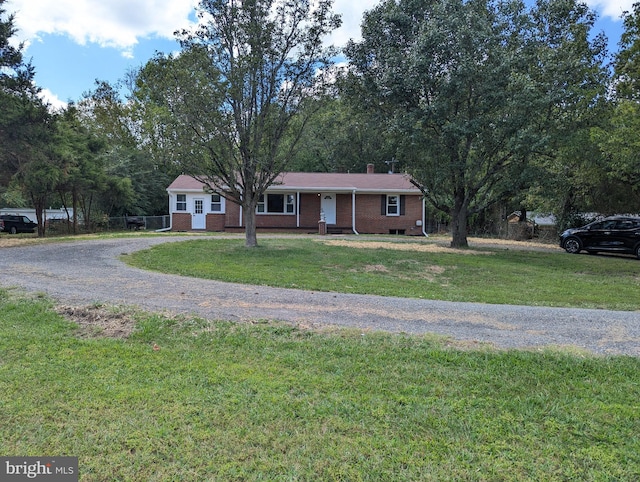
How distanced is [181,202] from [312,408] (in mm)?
23276

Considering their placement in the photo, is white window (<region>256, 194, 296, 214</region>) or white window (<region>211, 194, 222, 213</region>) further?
white window (<region>256, 194, 296, 214</region>)

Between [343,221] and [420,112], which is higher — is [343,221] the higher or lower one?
the lower one

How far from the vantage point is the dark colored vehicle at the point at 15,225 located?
27.6 m

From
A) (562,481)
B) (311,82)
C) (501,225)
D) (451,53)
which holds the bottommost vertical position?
(562,481)

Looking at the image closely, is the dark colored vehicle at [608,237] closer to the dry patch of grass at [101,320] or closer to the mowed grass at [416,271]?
the mowed grass at [416,271]

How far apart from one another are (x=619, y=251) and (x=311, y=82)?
13560mm

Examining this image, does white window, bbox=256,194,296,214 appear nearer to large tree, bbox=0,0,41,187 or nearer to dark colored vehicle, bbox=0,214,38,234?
large tree, bbox=0,0,41,187

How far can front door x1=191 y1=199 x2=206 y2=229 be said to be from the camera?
24.5 m

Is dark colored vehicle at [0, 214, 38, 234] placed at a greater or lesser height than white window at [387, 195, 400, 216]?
lesser

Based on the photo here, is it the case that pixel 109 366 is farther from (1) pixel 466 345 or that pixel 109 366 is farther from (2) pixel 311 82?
(2) pixel 311 82

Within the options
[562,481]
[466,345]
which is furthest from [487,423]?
[466,345]

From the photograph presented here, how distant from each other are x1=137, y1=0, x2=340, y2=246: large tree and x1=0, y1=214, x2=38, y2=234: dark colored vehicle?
70.7 feet

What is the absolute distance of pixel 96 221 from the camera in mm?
26078

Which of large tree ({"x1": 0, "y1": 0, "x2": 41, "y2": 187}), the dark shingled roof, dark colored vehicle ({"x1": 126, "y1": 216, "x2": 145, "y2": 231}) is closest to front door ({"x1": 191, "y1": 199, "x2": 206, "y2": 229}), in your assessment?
the dark shingled roof
